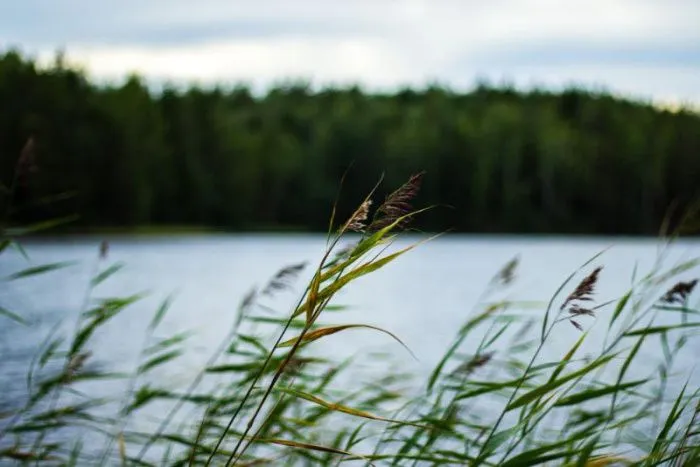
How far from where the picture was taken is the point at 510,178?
63.2m

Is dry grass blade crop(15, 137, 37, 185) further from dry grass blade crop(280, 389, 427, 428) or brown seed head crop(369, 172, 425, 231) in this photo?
brown seed head crop(369, 172, 425, 231)

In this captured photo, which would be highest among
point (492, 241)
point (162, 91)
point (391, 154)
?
point (162, 91)

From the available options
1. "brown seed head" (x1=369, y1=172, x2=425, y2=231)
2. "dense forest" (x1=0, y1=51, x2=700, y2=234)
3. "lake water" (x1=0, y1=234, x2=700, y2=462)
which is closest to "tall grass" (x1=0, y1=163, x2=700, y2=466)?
"brown seed head" (x1=369, y1=172, x2=425, y2=231)

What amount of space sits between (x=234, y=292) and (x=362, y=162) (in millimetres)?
37851

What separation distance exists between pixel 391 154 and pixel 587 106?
2321cm

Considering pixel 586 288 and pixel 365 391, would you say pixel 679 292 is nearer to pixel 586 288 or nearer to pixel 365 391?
pixel 586 288

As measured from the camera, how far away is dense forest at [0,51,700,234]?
51750mm

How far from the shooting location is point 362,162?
63.2 metres

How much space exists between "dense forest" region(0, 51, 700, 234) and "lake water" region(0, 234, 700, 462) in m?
4.61

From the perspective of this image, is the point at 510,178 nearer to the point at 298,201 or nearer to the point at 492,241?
the point at 492,241

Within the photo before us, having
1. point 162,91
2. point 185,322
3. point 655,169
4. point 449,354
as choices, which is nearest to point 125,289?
point 185,322

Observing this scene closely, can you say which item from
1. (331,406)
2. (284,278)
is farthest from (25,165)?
(331,406)

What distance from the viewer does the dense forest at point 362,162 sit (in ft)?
170

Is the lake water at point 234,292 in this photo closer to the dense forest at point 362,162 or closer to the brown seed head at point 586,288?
the brown seed head at point 586,288
